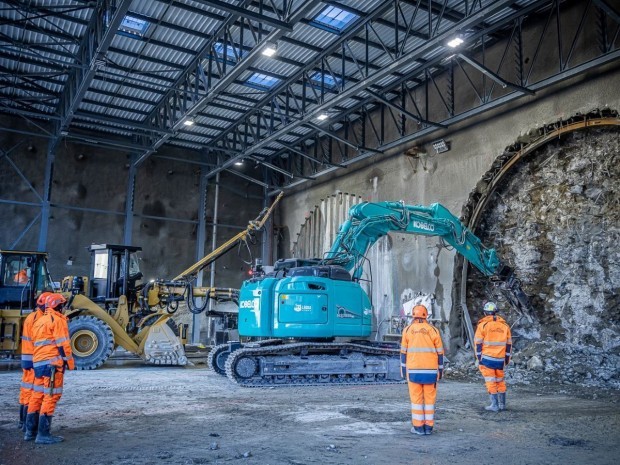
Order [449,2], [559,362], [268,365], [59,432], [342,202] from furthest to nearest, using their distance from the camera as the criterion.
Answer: [342,202]
[449,2]
[559,362]
[268,365]
[59,432]

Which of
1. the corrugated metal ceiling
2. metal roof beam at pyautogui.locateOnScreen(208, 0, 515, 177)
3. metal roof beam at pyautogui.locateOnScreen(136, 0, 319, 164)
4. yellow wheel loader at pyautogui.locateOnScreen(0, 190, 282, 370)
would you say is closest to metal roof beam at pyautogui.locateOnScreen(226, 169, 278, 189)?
the corrugated metal ceiling

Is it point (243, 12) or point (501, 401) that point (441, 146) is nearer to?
point (243, 12)

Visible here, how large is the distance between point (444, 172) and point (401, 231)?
187 inches

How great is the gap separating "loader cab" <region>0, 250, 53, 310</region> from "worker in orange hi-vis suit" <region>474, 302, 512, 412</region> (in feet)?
33.7

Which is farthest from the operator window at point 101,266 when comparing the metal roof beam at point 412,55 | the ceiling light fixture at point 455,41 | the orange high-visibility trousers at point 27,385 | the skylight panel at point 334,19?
the ceiling light fixture at point 455,41

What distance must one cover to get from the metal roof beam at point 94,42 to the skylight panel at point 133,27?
2.53ft

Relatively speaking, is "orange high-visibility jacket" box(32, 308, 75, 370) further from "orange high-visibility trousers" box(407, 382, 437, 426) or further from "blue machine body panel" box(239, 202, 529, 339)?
"blue machine body panel" box(239, 202, 529, 339)

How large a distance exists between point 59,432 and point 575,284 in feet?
36.2

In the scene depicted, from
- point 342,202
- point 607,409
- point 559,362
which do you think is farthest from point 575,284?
point 342,202

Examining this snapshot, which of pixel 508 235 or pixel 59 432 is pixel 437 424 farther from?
pixel 508 235

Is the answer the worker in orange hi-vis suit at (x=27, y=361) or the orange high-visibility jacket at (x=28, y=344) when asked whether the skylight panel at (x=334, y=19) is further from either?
the orange high-visibility jacket at (x=28, y=344)

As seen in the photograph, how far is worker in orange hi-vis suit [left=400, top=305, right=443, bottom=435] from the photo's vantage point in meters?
6.36

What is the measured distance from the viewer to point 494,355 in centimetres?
820

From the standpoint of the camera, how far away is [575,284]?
12500mm
